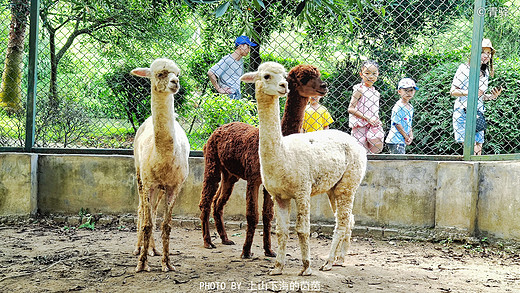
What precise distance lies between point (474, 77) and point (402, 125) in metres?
1.02

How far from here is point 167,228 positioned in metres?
4.33

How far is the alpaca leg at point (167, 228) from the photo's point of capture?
168 inches

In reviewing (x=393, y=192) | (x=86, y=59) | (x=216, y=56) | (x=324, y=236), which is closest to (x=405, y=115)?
(x=393, y=192)

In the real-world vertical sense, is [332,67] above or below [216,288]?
above

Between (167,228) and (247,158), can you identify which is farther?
(247,158)

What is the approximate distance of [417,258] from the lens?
5227 mm

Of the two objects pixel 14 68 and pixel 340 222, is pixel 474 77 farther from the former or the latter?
pixel 14 68

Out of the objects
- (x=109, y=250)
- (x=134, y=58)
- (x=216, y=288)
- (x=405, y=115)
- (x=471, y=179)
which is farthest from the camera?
(x=134, y=58)

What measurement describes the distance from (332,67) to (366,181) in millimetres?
1658

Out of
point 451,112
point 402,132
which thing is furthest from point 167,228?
point 451,112

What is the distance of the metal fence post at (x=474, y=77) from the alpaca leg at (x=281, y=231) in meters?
2.90

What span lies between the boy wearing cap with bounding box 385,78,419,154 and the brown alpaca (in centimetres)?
209

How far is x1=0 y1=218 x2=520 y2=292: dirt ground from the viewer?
3920mm

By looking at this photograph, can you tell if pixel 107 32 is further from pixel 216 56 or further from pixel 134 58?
pixel 216 56
